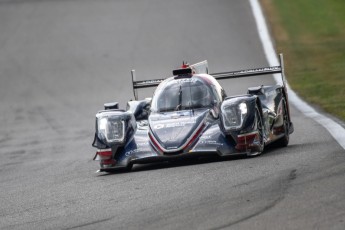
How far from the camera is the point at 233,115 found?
45.9 feet

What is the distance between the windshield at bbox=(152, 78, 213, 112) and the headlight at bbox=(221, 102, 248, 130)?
841 mm

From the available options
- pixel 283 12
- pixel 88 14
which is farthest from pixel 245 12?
pixel 88 14

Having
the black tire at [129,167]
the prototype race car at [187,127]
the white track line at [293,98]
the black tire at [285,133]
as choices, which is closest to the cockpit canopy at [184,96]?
the prototype race car at [187,127]

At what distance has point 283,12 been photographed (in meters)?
39.9

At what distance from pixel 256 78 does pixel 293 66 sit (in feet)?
6.31

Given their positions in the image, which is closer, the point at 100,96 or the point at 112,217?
the point at 112,217

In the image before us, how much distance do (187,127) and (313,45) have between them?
67.6 feet

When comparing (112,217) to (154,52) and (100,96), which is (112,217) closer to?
(100,96)

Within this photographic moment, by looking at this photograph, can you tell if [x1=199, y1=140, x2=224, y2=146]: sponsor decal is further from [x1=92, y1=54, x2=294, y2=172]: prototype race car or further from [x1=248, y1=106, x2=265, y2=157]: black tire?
[x1=248, y1=106, x2=265, y2=157]: black tire

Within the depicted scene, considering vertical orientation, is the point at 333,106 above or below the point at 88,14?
below

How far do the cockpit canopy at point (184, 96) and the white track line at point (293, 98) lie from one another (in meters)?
1.85

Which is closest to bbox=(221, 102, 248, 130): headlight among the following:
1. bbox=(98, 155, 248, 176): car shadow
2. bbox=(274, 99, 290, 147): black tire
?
bbox=(98, 155, 248, 176): car shadow

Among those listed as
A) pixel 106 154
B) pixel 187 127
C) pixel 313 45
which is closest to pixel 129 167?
pixel 106 154

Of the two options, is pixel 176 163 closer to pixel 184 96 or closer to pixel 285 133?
pixel 184 96
